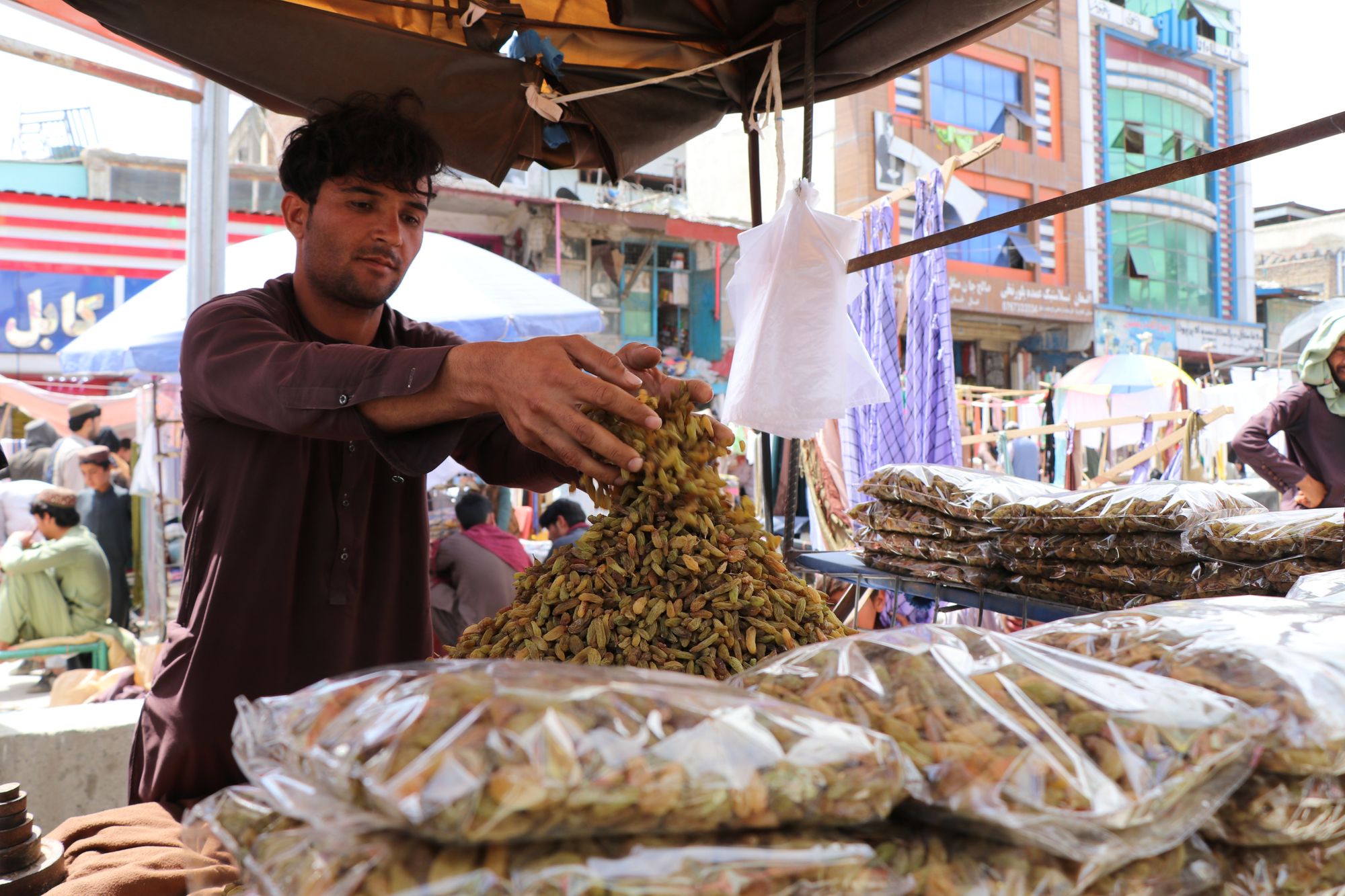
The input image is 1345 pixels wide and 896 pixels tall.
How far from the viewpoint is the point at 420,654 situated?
178 centimetres

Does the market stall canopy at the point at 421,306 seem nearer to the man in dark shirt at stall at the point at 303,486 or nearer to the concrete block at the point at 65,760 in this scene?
the concrete block at the point at 65,760

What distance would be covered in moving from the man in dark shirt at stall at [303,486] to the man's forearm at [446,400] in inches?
7.2

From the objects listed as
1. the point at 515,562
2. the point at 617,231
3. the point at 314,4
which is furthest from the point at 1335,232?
the point at 314,4

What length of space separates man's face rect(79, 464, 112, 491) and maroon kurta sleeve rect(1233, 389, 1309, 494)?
726 cm

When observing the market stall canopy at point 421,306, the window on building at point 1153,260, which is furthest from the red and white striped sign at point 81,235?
the window on building at point 1153,260

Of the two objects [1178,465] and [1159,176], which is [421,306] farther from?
[1178,465]

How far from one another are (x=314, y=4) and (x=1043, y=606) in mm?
2089

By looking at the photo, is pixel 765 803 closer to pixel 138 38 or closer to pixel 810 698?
pixel 810 698

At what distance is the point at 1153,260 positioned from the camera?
1855cm

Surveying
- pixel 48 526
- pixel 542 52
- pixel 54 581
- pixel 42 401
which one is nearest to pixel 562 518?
pixel 54 581

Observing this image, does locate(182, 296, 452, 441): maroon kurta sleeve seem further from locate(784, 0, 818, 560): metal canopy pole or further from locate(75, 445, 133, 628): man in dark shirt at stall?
locate(75, 445, 133, 628): man in dark shirt at stall

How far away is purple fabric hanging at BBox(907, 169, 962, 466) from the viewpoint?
4051 millimetres

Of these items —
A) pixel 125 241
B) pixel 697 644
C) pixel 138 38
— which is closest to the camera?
pixel 697 644

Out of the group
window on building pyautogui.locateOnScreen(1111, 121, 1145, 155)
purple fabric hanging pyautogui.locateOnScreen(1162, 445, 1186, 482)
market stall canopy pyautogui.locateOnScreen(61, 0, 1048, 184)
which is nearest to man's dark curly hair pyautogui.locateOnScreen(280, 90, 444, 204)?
market stall canopy pyautogui.locateOnScreen(61, 0, 1048, 184)
